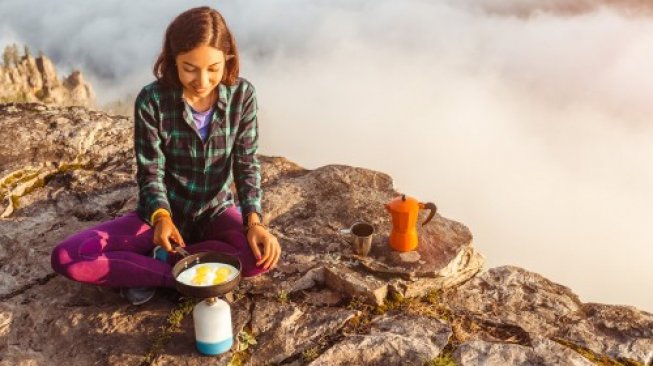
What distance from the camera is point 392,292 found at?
497cm

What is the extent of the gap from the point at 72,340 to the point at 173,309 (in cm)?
78

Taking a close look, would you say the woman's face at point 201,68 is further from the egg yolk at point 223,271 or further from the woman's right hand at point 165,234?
the egg yolk at point 223,271

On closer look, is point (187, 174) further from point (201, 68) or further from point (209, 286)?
point (209, 286)

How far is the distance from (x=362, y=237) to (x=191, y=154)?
1.75 metres

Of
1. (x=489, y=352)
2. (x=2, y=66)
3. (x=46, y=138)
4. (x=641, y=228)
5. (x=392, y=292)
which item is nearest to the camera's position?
(x=489, y=352)

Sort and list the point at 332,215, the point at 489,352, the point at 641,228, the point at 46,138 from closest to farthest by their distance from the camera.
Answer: the point at 489,352 < the point at 332,215 < the point at 46,138 < the point at 641,228

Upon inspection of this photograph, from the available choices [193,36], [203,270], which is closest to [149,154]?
[193,36]

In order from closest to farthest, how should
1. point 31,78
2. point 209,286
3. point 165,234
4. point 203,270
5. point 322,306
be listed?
point 209,286 < point 203,270 < point 165,234 < point 322,306 < point 31,78

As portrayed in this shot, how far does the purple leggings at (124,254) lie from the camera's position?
4570 mm

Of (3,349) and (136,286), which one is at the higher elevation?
(136,286)

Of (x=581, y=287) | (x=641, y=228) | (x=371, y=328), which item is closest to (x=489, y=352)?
(x=371, y=328)

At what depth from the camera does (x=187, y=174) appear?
5.09m

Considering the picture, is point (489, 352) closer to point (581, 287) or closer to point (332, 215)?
Result: point (332, 215)

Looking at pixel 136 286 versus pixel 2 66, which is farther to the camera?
pixel 2 66
